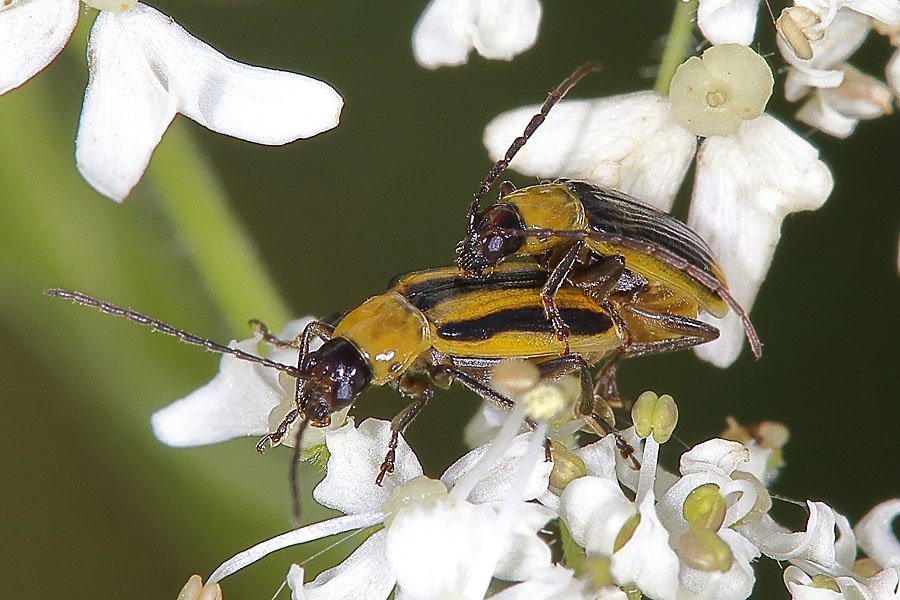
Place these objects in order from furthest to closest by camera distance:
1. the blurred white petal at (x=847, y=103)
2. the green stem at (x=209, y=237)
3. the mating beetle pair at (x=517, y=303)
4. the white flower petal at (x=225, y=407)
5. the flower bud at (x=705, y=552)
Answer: the green stem at (x=209, y=237), the blurred white petal at (x=847, y=103), the white flower petal at (x=225, y=407), the mating beetle pair at (x=517, y=303), the flower bud at (x=705, y=552)

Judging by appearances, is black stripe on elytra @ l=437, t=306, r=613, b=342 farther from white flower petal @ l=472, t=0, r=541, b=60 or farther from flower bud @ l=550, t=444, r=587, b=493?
white flower petal @ l=472, t=0, r=541, b=60

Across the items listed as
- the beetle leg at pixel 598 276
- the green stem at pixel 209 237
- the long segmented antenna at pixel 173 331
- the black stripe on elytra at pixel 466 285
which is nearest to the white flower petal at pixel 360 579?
the long segmented antenna at pixel 173 331

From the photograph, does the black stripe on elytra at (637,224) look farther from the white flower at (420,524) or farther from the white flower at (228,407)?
the white flower at (228,407)

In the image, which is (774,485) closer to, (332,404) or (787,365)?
(787,365)

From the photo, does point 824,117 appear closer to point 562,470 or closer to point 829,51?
point 829,51

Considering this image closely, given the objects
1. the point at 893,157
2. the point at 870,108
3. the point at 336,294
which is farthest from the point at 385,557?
the point at 893,157

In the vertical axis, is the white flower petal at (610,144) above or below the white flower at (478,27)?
below
